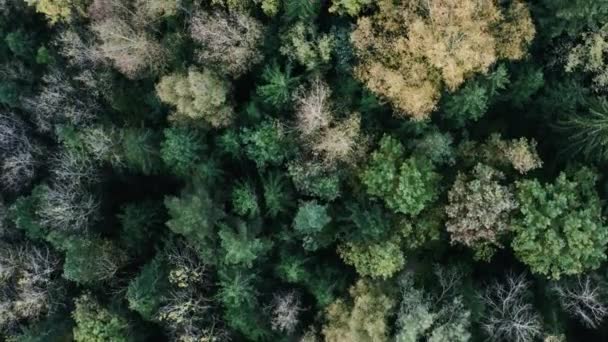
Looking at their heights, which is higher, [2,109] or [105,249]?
[2,109]

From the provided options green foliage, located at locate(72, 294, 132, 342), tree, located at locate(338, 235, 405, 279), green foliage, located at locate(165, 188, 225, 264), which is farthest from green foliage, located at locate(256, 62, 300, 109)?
green foliage, located at locate(72, 294, 132, 342)

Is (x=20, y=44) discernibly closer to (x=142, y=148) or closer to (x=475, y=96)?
(x=142, y=148)

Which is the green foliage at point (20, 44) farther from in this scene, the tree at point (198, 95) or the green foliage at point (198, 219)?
the green foliage at point (198, 219)

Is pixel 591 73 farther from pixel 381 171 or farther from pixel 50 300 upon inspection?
pixel 50 300

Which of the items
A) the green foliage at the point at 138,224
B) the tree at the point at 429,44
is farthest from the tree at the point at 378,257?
the green foliage at the point at 138,224

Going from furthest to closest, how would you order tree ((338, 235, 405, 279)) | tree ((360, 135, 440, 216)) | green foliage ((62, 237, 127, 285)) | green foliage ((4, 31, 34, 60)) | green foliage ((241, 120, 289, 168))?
green foliage ((4, 31, 34, 60)) → green foliage ((62, 237, 127, 285)) → green foliage ((241, 120, 289, 168)) → tree ((338, 235, 405, 279)) → tree ((360, 135, 440, 216))

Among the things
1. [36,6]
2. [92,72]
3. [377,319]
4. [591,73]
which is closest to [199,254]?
[377,319]

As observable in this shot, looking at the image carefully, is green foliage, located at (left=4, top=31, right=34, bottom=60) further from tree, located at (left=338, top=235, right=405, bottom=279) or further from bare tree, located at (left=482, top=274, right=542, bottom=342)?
bare tree, located at (left=482, top=274, right=542, bottom=342)
